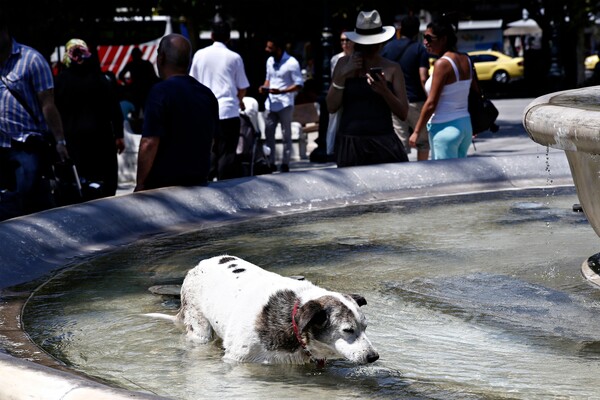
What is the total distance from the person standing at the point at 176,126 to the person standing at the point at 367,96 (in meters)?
1.25

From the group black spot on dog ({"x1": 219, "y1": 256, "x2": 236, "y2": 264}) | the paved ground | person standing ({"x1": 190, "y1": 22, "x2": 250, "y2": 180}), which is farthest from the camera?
the paved ground

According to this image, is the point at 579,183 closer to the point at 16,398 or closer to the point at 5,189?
the point at 16,398

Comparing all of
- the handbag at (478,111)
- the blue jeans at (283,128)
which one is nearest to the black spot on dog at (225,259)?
the handbag at (478,111)

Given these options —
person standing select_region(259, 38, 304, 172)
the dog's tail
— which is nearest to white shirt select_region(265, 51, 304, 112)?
person standing select_region(259, 38, 304, 172)

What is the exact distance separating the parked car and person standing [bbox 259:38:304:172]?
26276 mm

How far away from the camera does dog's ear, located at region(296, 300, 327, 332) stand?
438 centimetres

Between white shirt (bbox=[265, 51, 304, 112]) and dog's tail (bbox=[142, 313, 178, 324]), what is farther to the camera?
white shirt (bbox=[265, 51, 304, 112])

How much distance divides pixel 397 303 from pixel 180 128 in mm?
2819

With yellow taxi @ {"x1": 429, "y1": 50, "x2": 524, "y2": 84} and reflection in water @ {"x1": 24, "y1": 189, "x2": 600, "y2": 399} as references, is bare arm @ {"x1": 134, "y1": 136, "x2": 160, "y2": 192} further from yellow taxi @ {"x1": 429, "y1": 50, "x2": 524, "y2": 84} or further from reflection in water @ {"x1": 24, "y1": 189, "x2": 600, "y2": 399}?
yellow taxi @ {"x1": 429, "y1": 50, "x2": 524, "y2": 84}

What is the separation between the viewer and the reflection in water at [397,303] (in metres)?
4.41

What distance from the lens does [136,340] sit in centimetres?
510

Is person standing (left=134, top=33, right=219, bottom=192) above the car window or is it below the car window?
above

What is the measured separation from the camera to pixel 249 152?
1292cm

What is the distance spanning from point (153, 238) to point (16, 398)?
361cm
